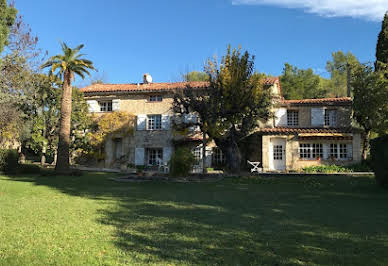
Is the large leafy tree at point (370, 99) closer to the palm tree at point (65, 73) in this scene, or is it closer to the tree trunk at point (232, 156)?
the tree trunk at point (232, 156)

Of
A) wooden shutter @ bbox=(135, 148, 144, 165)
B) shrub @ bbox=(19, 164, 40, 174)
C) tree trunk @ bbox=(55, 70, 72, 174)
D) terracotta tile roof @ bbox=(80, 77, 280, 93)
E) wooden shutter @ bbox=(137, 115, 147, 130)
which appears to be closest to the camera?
tree trunk @ bbox=(55, 70, 72, 174)

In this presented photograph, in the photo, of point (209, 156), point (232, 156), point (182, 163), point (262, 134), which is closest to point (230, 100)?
point (232, 156)

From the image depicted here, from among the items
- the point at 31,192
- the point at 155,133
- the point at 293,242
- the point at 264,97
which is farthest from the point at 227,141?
the point at 293,242

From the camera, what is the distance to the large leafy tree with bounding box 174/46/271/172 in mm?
18891

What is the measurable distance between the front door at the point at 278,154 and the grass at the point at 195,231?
14.9m

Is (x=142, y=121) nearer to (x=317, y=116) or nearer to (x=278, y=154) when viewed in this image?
(x=278, y=154)

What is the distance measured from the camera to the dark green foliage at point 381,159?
11.5 metres

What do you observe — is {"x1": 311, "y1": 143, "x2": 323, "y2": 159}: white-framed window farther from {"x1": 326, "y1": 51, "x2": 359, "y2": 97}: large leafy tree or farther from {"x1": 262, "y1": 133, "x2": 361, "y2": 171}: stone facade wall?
{"x1": 326, "y1": 51, "x2": 359, "y2": 97}: large leafy tree

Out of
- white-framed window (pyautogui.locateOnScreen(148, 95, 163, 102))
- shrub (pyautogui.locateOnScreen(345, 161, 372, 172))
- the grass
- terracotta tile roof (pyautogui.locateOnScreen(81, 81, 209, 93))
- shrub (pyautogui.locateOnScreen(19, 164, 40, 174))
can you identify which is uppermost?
terracotta tile roof (pyautogui.locateOnScreen(81, 81, 209, 93))

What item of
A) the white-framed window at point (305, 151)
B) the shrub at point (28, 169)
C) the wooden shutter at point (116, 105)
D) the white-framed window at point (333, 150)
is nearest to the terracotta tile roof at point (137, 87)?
the wooden shutter at point (116, 105)

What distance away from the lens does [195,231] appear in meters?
5.90

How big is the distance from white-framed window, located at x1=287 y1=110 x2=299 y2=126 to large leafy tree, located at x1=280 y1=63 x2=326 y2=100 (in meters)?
12.6

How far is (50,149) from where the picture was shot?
1033 inches

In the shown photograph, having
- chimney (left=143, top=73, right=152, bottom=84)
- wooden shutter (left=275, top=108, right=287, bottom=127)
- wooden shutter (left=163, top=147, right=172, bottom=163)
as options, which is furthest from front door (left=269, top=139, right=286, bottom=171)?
chimney (left=143, top=73, right=152, bottom=84)
